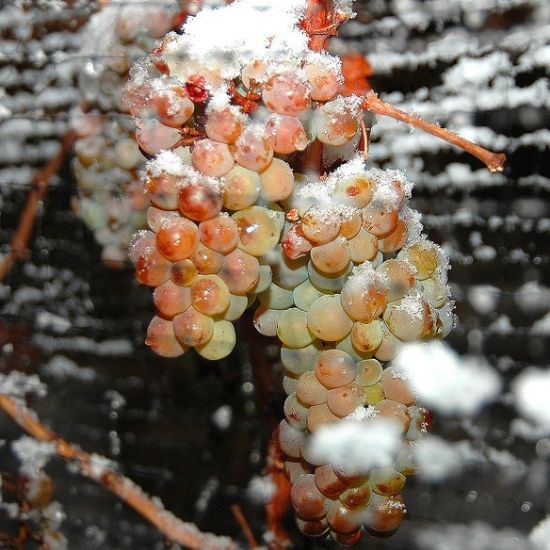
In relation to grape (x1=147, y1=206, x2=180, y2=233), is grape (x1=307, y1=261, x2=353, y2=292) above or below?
below

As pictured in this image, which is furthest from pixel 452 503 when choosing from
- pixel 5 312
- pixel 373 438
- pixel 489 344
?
pixel 5 312

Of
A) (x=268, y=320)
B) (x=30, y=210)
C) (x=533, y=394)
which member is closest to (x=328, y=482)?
(x=268, y=320)

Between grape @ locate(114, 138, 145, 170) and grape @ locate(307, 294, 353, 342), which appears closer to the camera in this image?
grape @ locate(307, 294, 353, 342)

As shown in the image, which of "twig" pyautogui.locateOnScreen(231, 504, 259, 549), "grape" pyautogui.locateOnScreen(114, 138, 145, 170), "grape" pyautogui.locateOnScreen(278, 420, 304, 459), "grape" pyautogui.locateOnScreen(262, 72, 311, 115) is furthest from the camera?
"twig" pyautogui.locateOnScreen(231, 504, 259, 549)

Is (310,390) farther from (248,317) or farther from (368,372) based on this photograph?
(248,317)

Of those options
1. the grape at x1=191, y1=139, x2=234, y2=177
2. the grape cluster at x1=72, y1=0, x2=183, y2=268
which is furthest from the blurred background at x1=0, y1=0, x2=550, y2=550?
the grape at x1=191, y1=139, x2=234, y2=177

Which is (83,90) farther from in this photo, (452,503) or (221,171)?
(452,503)

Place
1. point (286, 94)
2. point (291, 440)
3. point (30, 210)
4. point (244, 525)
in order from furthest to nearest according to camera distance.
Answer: point (30, 210) → point (244, 525) → point (291, 440) → point (286, 94)

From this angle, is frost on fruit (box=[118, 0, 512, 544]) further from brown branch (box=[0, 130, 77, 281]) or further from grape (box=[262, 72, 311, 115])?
brown branch (box=[0, 130, 77, 281])
